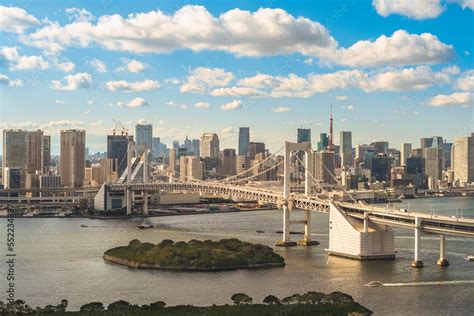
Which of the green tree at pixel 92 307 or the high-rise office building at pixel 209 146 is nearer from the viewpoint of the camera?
the green tree at pixel 92 307

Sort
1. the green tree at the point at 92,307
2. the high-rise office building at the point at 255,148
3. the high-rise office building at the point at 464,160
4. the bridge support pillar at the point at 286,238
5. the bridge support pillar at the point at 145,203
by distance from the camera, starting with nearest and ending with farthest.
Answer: the green tree at the point at 92,307 < the bridge support pillar at the point at 286,238 < the bridge support pillar at the point at 145,203 < the high-rise office building at the point at 464,160 < the high-rise office building at the point at 255,148

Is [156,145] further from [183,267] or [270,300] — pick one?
[270,300]

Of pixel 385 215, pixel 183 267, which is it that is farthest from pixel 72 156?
pixel 385 215

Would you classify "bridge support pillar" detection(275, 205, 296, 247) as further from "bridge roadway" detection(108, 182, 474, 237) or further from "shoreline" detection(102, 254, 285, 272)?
"shoreline" detection(102, 254, 285, 272)

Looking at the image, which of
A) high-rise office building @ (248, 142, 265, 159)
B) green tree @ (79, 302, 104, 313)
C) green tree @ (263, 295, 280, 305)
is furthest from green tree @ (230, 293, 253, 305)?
high-rise office building @ (248, 142, 265, 159)

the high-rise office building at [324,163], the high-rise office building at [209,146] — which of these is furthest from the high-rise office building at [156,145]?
the high-rise office building at [324,163]

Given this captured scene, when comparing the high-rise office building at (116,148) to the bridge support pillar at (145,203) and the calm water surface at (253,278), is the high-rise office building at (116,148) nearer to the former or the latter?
the bridge support pillar at (145,203)

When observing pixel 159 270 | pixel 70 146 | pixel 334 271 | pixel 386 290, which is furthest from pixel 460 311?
pixel 70 146
